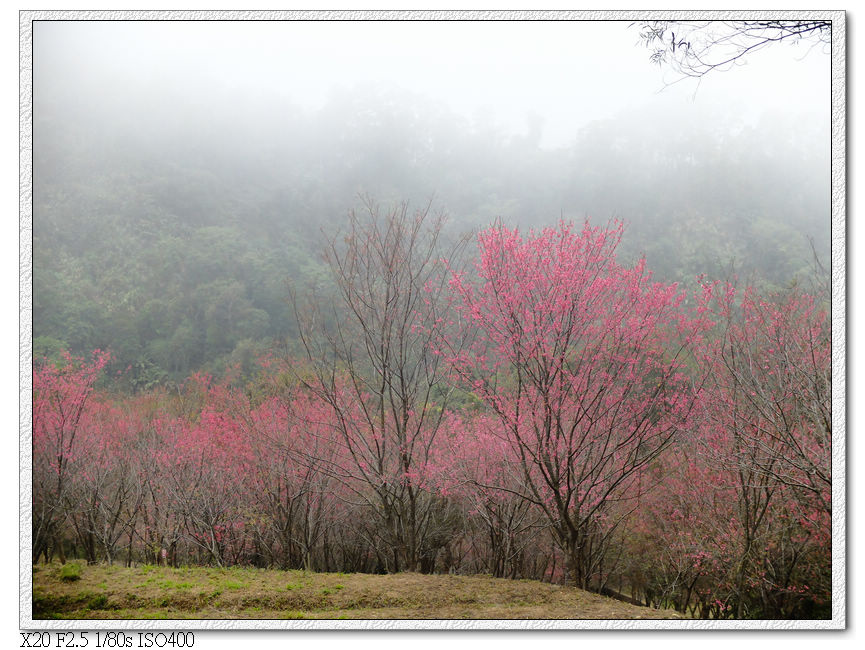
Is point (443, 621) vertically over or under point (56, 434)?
under

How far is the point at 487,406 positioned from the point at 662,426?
4.19ft

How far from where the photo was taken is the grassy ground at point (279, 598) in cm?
294

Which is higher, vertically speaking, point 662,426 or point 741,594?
point 662,426

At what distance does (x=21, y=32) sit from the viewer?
311 centimetres

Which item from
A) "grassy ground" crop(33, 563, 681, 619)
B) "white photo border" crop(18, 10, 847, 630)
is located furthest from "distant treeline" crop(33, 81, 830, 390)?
"grassy ground" crop(33, 563, 681, 619)

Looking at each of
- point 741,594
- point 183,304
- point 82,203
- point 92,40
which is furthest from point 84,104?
point 741,594

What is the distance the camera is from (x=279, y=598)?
306 cm

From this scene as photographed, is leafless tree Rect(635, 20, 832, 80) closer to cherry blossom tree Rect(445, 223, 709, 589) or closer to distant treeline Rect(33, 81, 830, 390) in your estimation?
distant treeline Rect(33, 81, 830, 390)

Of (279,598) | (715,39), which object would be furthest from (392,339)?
(715,39)

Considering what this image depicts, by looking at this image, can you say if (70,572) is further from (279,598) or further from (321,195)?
(321,195)

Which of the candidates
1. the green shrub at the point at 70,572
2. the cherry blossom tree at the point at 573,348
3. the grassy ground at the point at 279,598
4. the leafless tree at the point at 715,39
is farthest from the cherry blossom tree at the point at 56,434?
the leafless tree at the point at 715,39

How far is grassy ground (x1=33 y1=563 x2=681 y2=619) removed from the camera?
2.94 meters

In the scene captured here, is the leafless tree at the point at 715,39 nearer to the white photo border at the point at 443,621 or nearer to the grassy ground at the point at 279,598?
the white photo border at the point at 443,621
